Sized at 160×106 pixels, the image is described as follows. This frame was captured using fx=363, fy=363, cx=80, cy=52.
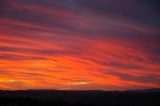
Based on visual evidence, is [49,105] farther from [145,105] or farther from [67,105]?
[145,105]

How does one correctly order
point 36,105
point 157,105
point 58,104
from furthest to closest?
point 157,105 < point 58,104 < point 36,105

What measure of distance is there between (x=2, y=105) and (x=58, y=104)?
30.4 ft

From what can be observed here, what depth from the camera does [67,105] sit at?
48.3 meters

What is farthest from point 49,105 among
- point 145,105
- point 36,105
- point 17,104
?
point 145,105

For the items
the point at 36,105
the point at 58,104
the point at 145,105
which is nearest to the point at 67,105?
the point at 58,104

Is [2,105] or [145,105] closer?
[2,105]

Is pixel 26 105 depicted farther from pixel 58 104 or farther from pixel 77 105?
pixel 77 105

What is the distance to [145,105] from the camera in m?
72.8

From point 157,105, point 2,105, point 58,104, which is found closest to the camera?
point 2,105

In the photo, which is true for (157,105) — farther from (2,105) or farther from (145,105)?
(2,105)

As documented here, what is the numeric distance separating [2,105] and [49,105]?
708 cm

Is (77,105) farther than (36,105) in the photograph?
Yes

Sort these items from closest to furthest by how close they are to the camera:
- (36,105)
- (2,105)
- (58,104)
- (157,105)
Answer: (2,105) → (36,105) → (58,104) → (157,105)

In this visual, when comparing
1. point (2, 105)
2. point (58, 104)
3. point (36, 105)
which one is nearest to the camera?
point (2, 105)
